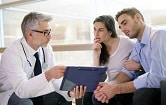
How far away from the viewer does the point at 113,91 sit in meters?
1.96

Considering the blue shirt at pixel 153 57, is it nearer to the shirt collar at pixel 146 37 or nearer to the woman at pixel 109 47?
the shirt collar at pixel 146 37

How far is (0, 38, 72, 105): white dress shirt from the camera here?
194cm

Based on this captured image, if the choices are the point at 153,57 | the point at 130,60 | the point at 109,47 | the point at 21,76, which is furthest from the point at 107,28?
the point at 21,76

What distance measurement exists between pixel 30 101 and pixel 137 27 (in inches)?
42.7

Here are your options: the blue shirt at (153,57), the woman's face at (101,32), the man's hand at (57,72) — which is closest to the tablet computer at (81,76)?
the man's hand at (57,72)

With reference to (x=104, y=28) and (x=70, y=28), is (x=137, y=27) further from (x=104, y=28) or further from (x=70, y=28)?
(x=70, y=28)

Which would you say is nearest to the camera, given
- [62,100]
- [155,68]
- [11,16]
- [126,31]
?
[155,68]

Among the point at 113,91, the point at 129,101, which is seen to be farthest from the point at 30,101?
the point at 129,101

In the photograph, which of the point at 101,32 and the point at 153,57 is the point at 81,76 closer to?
the point at 153,57

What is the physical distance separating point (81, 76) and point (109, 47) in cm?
69

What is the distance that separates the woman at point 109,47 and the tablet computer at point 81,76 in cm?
38

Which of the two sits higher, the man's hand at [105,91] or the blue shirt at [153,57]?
the blue shirt at [153,57]

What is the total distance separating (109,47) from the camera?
238cm

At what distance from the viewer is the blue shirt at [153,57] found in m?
1.83
